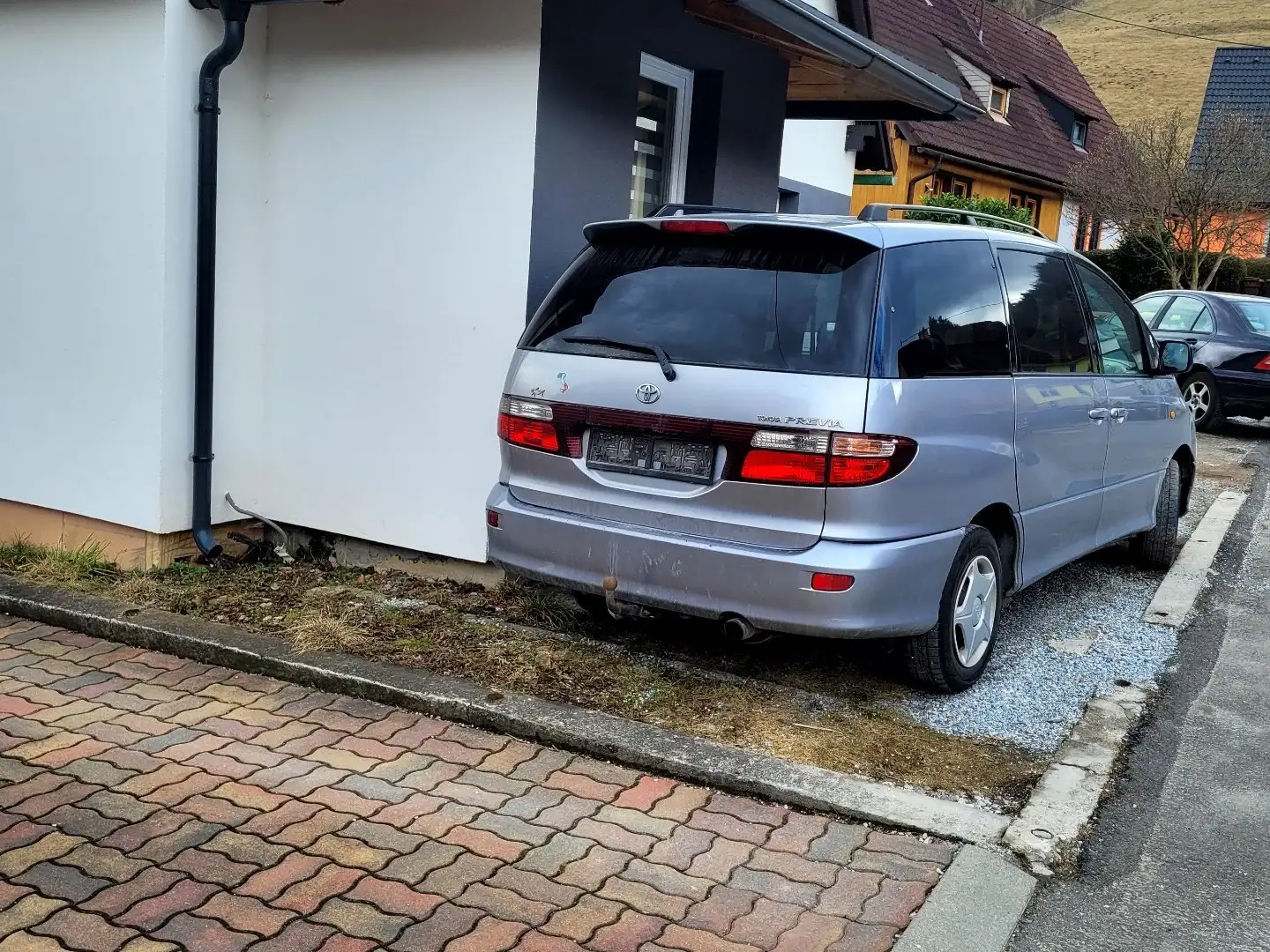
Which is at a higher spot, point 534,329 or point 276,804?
point 534,329

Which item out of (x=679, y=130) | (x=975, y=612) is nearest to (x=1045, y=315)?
(x=975, y=612)

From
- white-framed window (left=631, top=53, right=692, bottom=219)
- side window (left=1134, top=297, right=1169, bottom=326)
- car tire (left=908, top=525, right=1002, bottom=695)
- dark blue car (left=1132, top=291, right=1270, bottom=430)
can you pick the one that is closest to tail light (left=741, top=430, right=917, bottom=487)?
car tire (left=908, top=525, right=1002, bottom=695)

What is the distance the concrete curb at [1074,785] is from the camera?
3699mm

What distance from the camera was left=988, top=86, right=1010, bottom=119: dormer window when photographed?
31.3 m

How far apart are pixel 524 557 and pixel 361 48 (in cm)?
294

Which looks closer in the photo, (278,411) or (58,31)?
(58,31)

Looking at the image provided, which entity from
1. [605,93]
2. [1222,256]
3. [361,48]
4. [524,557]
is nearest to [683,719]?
[524,557]

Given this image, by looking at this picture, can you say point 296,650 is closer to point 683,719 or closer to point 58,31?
point 683,719

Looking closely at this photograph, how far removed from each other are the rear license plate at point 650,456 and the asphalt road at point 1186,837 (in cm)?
175

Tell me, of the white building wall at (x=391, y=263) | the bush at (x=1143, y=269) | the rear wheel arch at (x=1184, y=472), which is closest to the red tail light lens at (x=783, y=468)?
the white building wall at (x=391, y=263)

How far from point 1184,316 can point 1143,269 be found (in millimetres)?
16238

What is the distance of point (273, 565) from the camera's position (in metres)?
6.59

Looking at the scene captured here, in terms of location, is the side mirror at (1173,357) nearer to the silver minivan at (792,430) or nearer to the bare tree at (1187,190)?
the silver minivan at (792,430)

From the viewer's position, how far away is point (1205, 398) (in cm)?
1388
